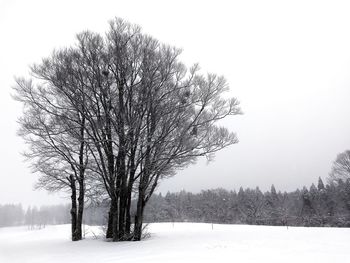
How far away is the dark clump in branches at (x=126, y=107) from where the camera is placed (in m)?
13.9

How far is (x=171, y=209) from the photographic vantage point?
71.1 meters

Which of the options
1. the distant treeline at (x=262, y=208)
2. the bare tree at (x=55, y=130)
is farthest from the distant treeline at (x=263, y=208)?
the bare tree at (x=55, y=130)

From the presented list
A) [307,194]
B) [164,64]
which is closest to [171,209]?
[307,194]

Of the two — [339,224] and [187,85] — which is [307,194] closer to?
[339,224]

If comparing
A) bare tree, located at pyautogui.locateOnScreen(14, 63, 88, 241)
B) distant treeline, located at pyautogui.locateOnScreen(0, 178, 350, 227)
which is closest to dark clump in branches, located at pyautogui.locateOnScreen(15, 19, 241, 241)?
bare tree, located at pyautogui.locateOnScreen(14, 63, 88, 241)

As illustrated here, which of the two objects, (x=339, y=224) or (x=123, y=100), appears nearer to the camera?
(x=123, y=100)

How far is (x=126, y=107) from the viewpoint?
14.3m

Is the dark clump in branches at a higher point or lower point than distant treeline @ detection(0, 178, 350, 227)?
higher

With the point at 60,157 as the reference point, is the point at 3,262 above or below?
below

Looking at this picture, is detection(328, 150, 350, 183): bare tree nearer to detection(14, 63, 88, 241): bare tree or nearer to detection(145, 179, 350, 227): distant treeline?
detection(145, 179, 350, 227): distant treeline

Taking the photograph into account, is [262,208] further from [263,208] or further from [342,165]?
[342,165]

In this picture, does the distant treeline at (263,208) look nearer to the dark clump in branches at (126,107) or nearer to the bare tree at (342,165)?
the bare tree at (342,165)

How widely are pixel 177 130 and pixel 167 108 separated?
1.10 metres

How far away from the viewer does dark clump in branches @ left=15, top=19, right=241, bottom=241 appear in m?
13.9
